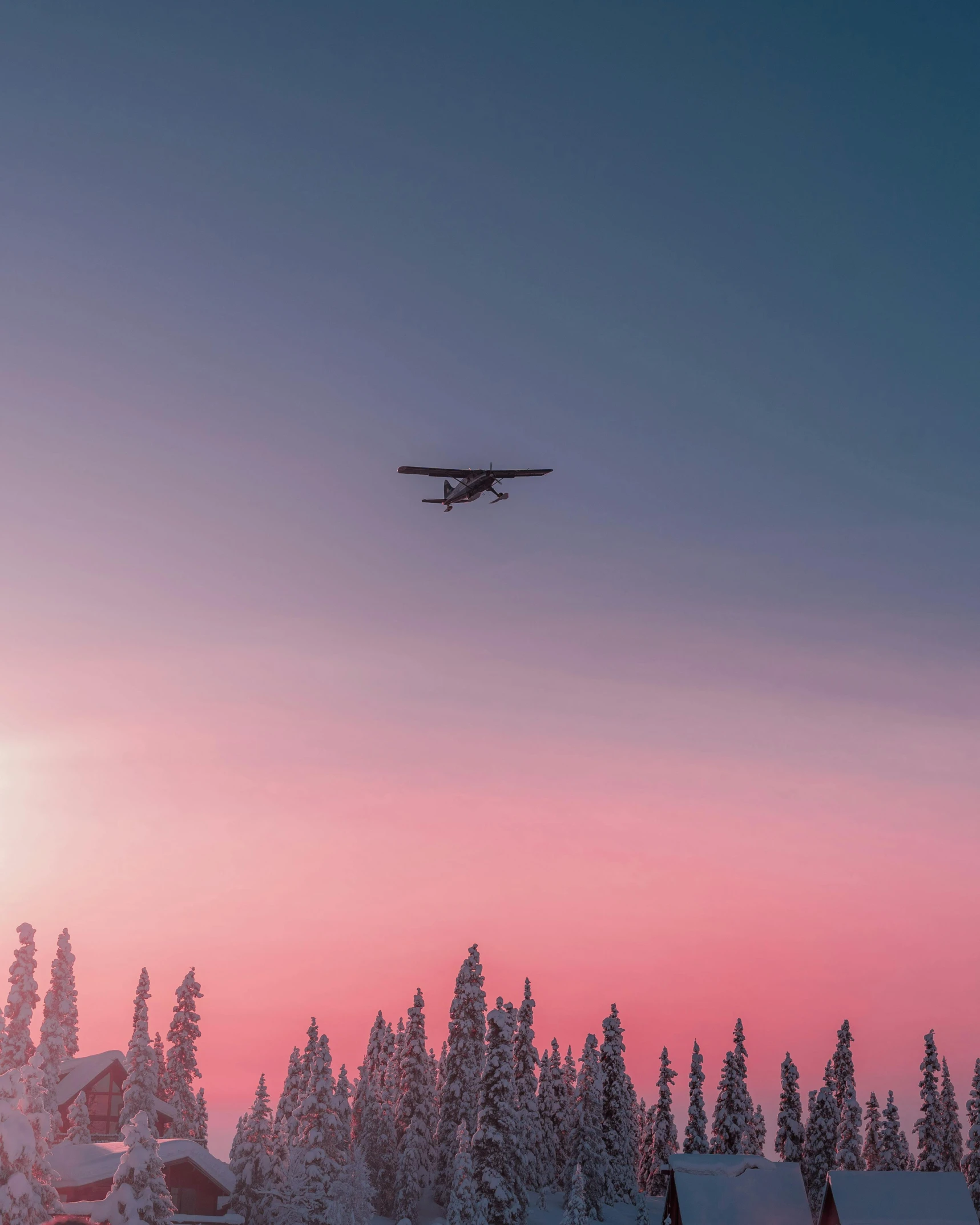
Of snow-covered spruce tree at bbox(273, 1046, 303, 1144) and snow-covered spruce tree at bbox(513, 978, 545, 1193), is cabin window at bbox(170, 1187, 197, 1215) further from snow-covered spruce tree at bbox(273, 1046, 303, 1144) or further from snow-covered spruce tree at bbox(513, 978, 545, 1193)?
snow-covered spruce tree at bbox(513, 978, 545, 1193)

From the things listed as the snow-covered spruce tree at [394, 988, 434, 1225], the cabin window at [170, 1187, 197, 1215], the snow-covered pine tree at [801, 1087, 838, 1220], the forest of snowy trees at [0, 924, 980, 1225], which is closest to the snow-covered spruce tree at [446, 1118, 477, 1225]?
the forest of snowy trees at [0, 924, 980, 1225]

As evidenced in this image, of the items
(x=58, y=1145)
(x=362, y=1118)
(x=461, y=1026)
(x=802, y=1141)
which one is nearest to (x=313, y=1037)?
(x=362, y=1118)

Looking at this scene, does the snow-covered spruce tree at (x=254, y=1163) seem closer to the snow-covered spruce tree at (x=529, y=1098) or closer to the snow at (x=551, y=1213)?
the snow at (x=551, y=1213)

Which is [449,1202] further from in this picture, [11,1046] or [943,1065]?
[943,1065]

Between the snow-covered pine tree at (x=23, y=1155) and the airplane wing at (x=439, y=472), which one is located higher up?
the airplane wing at (x=439, y=472)

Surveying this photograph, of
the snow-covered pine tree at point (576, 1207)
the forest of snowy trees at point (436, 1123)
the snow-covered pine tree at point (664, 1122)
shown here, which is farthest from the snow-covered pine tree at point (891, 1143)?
A: the snow-covered pine tree at point (576, 1207)
